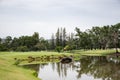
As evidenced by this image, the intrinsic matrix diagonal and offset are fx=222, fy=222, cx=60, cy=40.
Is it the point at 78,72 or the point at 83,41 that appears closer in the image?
the point at 78,72

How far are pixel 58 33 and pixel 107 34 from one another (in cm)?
4297

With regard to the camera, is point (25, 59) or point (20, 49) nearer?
point (25, 59)

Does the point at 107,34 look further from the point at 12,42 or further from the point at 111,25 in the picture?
the point at 12,42

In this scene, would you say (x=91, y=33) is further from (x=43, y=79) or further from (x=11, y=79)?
(x=11, y=79)

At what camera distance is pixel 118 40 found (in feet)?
421

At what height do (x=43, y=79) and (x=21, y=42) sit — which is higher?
(x=21, y=42)

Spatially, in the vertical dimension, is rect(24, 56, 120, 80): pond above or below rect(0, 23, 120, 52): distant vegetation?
below

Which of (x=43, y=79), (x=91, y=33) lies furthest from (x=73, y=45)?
(x=43, y=79)

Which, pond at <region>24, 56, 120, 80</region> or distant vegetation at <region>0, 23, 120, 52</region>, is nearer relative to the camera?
pond at <region>24, 56, 120, 80</region>

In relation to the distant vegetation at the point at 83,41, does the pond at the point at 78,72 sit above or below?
below

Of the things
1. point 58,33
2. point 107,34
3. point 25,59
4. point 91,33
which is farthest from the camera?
point 58,33

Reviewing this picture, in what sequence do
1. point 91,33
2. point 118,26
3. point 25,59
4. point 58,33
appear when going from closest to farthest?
point 25,59, point 118,26, point 91,33, point 58,33

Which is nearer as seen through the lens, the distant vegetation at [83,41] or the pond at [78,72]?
the pond at [78,72]

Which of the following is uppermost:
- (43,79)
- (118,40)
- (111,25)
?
(111,25)
